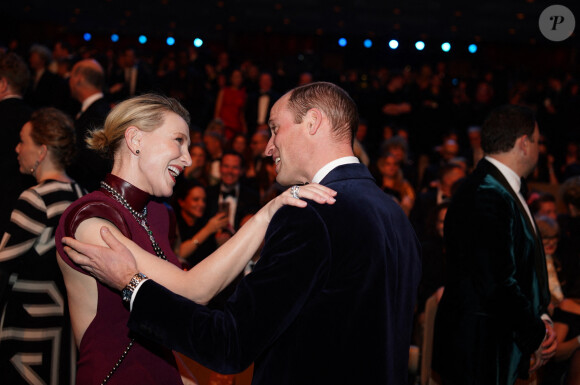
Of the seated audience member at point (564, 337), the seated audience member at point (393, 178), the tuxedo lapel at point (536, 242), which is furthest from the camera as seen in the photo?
the seated audience member at point (393, 178)

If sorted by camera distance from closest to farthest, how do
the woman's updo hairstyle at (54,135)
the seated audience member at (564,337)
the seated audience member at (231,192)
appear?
the woman's updo hairstyle at (54,135), the seated audience member at (564,337), the seated audience member at (231,192)

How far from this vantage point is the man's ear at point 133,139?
2.21 metres

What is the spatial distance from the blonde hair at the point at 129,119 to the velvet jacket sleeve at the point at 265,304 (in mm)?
767

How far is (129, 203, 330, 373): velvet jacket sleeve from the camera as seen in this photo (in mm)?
1629

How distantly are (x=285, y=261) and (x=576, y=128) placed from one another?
9.28m

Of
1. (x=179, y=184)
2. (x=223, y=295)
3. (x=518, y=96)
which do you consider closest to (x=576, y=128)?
(x=518, y=96)

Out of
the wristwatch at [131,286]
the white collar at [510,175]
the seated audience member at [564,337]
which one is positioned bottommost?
the seated audience member at [564,337]

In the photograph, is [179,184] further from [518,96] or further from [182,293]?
[518,96]

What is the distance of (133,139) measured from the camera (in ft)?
7.27

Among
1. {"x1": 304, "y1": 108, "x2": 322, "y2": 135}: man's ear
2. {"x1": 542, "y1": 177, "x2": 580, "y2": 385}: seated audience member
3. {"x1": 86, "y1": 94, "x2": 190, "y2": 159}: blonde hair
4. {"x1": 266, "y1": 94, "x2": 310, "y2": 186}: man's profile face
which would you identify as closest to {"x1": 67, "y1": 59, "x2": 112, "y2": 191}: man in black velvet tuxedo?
{"x1": 86, "y1": 94, "x2": 190, "y2": 159}: blonde hair

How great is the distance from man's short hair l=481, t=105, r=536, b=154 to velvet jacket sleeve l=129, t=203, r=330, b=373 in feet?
5.81

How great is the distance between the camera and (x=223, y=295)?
409cm

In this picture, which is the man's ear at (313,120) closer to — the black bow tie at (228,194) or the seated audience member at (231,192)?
the seated audience member at (231,192)

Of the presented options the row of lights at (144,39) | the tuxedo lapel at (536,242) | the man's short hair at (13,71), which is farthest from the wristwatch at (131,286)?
the row of lights at (144,39)
